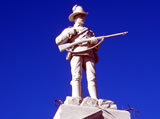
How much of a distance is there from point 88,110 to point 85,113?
125 mm

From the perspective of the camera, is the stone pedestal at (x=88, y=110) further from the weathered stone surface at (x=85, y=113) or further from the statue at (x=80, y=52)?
the statue at (x=80, y=52)

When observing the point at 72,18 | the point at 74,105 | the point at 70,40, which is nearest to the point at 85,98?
the point at 74,105

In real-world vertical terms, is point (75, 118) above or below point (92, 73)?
below

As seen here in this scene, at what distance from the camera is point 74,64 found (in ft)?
33.4

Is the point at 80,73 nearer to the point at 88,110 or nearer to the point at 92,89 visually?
the point at 92,89

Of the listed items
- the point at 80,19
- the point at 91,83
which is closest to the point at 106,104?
the point at 91,83

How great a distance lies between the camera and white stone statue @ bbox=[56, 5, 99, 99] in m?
9.95

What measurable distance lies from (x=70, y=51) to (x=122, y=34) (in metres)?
1.71

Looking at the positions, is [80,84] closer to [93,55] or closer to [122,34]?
[93,55]

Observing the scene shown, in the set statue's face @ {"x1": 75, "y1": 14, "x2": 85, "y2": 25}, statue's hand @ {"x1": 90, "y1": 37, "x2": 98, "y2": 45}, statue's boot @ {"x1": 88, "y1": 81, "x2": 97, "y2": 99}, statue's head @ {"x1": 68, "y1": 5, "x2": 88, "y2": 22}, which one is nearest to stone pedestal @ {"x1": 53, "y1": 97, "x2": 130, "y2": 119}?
statue's boot @ {"x1": 88, "y1": 81, "x2": 97, "y2": 99}

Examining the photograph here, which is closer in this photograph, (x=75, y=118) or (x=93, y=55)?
(x=75, y=118)

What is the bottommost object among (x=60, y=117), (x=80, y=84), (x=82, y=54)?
(x=60, y=117)

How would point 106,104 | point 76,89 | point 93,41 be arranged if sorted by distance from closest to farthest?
point 106,104, point 76,89, point 93,41

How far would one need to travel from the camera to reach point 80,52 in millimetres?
10312
